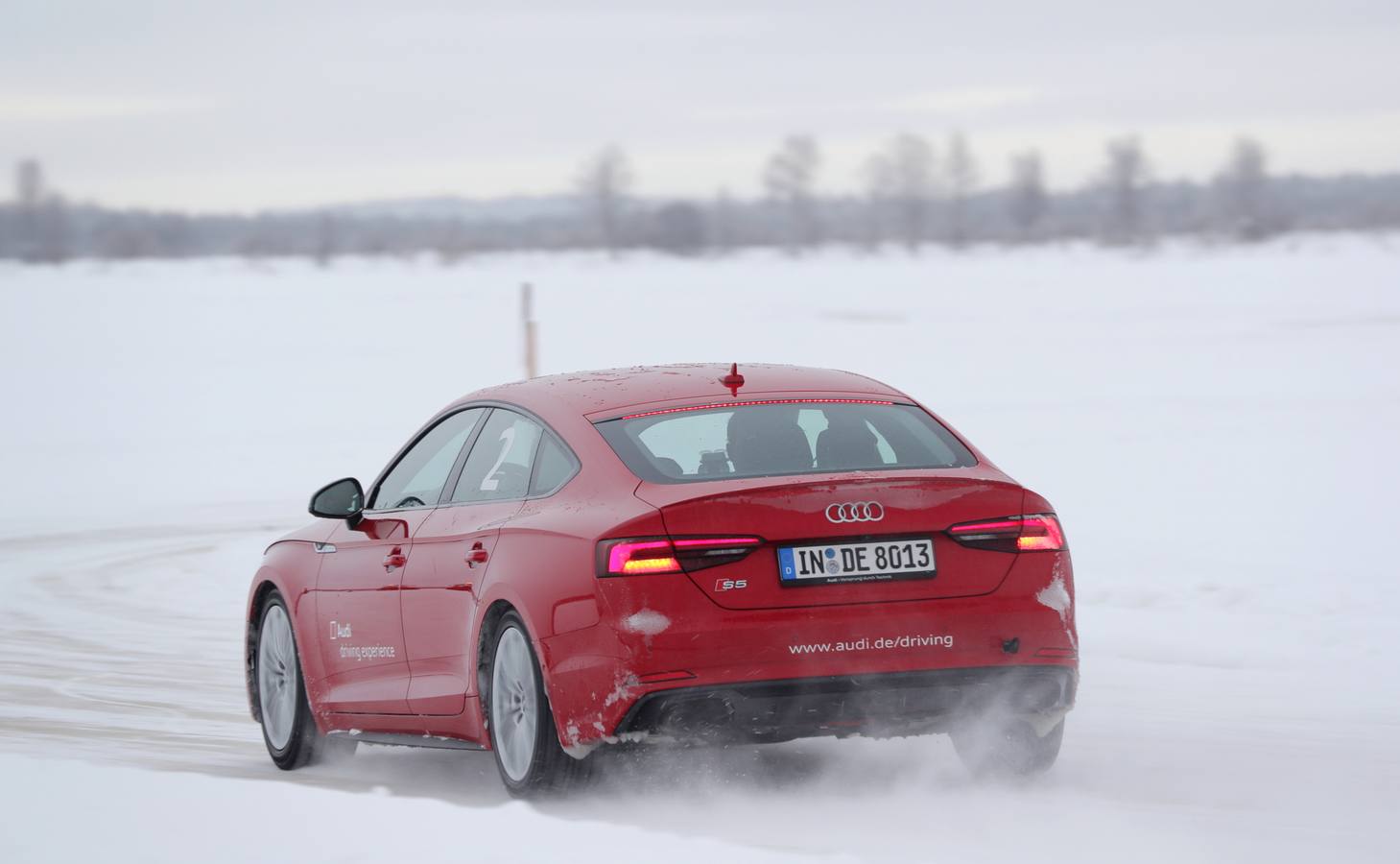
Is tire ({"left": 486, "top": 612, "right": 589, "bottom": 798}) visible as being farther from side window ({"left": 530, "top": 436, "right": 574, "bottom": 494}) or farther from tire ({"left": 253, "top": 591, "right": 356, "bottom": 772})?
tire ({"left": 253, "top": 591, "right": 356, "bottom": 772})

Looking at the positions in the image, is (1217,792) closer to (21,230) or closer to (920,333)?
(920,333)

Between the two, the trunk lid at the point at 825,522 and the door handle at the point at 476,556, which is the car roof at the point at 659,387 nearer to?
the door handle at the point at 476,556

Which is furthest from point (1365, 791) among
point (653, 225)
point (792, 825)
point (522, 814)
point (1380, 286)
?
point (653, 225)

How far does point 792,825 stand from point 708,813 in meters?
0.35

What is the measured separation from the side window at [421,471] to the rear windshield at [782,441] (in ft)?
3.77

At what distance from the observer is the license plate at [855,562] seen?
247 inches

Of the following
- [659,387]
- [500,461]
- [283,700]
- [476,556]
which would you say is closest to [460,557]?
[476,556]

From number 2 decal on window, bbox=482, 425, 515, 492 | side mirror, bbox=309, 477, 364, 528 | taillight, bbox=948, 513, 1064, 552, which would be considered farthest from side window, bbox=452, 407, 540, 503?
taillight, bbox=948, 513, 1064, 552

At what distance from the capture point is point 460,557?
7055 mm

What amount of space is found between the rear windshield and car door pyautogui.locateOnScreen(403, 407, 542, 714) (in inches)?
19.0

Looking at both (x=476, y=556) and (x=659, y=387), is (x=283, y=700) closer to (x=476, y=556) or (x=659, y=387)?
(x=476, y=556)

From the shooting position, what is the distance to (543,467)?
6.92 m

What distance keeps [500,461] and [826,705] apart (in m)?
1.65

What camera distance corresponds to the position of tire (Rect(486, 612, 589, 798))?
21.4 ft
